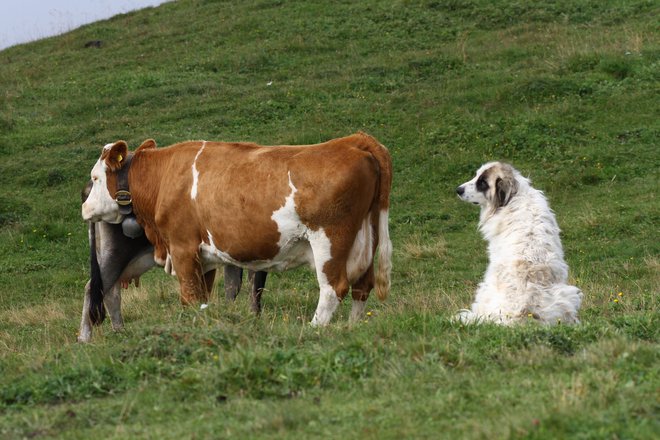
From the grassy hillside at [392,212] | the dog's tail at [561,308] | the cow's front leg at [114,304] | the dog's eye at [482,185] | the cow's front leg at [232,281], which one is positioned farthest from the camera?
the cow's front leg at [232,281]

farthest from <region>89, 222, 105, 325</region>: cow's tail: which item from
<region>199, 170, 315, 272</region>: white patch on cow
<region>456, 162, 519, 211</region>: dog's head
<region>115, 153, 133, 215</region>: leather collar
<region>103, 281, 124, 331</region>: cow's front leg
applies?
<region>456, 162, 519, 211</region>: dog's head

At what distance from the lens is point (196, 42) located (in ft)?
88.9

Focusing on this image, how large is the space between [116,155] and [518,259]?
4.51 m

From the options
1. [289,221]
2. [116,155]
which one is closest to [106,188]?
[116,155]

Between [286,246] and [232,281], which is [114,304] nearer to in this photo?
[232,281]

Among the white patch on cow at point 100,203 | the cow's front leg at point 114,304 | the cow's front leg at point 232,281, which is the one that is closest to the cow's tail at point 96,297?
the cow's front leg at point 114,304

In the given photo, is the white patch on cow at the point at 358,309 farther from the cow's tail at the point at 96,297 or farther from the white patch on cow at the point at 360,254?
the cow's tail at the point at 96,297

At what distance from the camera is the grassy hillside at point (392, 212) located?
570 centimetres

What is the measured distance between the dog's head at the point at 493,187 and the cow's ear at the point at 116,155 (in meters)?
3.63

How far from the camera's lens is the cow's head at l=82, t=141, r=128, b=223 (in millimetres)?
10688

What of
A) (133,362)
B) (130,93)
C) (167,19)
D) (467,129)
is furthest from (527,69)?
(133,362)

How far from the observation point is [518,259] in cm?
876

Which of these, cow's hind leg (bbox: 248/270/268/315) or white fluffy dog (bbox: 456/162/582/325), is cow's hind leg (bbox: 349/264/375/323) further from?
cow's hind leg (bbox: 248/270/268/315)

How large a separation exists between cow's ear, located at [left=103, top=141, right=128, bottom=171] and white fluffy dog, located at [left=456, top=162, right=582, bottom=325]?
3.69 metres
